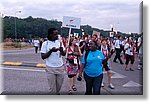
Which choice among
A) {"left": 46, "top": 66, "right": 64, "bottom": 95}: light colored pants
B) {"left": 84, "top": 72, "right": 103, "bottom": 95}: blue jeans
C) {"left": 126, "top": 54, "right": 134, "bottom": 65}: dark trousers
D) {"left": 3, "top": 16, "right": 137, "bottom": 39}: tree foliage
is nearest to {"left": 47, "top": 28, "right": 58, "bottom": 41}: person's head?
{"left": 3, "top": 16, "right": 137, "bottom": 39}: tree foliage

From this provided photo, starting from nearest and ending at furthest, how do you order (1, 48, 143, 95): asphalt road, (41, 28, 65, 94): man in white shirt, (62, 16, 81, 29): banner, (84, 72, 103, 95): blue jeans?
(41, 28, 65, 94): man in white shirt → (84, 72, 103, 95): blue jeans → (62, 16, 81, 29): banner → (1, 48, 143, 95): asphalt road

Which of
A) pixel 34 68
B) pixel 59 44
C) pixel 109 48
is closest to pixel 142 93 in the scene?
pixel 59 44

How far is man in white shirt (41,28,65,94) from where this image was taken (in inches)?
180

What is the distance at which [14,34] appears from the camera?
18.1ft

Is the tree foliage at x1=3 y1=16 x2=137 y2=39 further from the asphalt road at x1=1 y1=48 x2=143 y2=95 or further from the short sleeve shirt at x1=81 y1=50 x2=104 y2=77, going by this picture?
the asphalt road at x1=1 y1=48 x2=143 y2=95

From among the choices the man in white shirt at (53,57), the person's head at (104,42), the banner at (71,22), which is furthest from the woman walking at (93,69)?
the person's head at (104,42)

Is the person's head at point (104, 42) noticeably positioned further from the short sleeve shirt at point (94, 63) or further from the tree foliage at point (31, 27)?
the short sleeve shirt at point (94, 63)


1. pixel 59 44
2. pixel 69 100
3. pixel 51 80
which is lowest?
pixel 69 100

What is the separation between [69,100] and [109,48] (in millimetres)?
2408

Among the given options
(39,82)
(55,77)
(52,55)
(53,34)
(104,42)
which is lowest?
(39,82)

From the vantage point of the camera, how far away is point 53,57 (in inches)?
181

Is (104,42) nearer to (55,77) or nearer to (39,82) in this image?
(39,82)

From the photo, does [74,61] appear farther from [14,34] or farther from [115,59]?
[115,59]

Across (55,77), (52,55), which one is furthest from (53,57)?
(55,77)
